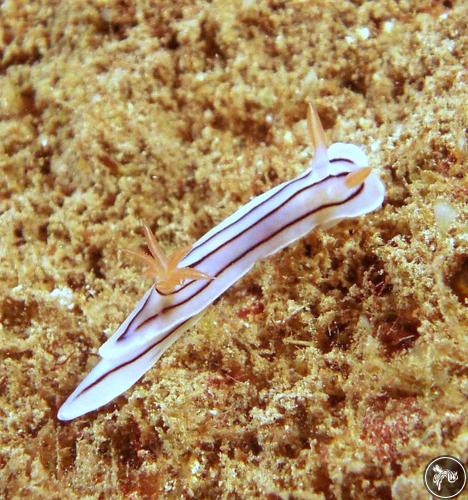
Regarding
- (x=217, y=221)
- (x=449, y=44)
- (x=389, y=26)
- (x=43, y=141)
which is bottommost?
(x=217, y=221)

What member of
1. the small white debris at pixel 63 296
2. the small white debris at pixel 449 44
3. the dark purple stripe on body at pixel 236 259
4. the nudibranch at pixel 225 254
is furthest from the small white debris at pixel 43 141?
the small white debris at pixel 449 44

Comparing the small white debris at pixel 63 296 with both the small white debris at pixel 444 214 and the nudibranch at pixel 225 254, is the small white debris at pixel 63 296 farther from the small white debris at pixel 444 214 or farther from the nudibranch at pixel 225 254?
the small white debris at pixel 444 214

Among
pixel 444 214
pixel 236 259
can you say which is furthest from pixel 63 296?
pixel 444 214

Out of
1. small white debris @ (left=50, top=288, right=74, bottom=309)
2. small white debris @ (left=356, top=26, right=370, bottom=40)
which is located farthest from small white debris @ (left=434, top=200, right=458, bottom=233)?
small white debris @ (left=50, top=288, right=74, bottom=309)

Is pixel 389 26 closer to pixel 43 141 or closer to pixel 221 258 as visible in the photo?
pixel 221 258

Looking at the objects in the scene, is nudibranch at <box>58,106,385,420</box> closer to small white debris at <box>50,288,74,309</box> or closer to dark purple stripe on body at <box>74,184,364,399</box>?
dark purple stripe on body at <box>74,184,364,399</box>
